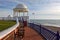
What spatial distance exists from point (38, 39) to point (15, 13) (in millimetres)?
18986

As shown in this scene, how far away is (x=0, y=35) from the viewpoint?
4730mm

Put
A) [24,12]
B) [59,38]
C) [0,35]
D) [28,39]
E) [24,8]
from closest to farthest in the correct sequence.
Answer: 1. [0,35]
2. [59,38]
3. [28,39]
4. [24,8]
5. [24,12]

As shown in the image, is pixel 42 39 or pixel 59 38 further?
pixel 42 39

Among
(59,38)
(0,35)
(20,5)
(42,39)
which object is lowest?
(42,39)

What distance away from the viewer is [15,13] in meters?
31.5

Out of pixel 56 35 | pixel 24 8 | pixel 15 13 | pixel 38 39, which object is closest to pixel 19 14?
pixel 15 13

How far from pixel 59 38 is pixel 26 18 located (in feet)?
72.1

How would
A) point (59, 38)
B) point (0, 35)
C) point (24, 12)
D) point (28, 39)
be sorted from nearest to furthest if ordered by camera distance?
1. point (0, 35)
2. point (59, 38)
3. point (28, 39)
4. point (24, 12)

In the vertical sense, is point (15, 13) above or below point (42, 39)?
above

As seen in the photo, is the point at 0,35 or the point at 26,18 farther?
the point at 26,18

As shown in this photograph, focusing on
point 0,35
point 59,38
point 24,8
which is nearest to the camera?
point 0,35

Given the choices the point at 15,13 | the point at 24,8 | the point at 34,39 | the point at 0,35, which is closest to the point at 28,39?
the point at 34,39

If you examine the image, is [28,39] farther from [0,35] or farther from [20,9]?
[20,9]

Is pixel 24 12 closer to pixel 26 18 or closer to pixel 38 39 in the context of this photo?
pixel 26 18
